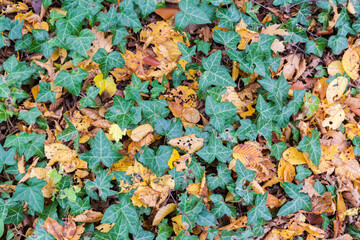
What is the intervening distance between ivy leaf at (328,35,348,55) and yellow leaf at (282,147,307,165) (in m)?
0.96

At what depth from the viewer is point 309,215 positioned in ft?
7.18

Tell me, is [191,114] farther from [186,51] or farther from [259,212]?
[259,212]

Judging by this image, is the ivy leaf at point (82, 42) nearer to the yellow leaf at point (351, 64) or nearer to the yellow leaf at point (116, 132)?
the yellow leaf at point (116, 132)

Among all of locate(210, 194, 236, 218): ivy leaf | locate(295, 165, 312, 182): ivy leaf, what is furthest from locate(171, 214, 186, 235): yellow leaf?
locate(295, 165, 312, 182): ivy leaf

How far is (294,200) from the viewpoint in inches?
83.2

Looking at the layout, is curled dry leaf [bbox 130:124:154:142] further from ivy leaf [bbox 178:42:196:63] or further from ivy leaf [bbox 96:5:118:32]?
ivy leaf [bbox 96:5:118:32]

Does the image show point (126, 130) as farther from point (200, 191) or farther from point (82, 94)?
point (200, 191)

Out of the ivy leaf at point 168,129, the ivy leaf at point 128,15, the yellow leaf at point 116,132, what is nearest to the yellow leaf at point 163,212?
the ivy leaf at point 168,129

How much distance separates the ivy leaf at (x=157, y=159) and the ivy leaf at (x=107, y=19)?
1.02 metres

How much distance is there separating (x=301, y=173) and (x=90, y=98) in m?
1.70

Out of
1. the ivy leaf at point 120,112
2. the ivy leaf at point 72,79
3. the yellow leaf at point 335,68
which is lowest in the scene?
the ivy leaf at point 120,112

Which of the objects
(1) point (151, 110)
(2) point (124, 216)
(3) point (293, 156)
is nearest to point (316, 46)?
(3) point (293, 156)

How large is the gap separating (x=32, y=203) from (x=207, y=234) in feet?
3.96

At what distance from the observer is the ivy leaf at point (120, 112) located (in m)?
2.09
